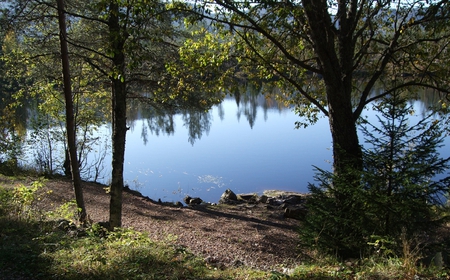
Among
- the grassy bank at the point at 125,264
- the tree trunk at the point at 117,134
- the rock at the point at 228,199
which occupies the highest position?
the tree trunk at the point at 117,134

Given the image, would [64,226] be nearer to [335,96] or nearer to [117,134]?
[117,134]

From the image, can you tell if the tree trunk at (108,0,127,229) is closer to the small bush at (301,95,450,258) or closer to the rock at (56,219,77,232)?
the rock at (56,219,77,232)

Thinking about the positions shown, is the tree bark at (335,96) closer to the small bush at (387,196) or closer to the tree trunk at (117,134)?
the small bush at (387,196)

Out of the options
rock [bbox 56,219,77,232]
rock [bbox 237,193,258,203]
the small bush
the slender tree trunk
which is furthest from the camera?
rock [bbox 237,193,258,203]

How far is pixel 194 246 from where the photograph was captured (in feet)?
25.4

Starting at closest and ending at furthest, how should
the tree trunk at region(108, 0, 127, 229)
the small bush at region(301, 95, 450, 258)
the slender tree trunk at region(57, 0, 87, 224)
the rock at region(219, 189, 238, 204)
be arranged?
the small bush at region(301, 95, 450, 258) < the slender tree trunk at region(57, 0, 87, 224) < the tree trunk at region(108, 0, 127, 229) < the rock at region(219, 189, 238, 204)

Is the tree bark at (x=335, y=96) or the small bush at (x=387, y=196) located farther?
the tree bark at (x=335, y=96)

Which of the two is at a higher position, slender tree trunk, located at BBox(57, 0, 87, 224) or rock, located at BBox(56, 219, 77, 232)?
slender tree trunk, located at BBox(57, 0, 87, 224)

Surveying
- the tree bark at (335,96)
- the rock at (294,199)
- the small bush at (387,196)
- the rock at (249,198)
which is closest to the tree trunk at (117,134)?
the tree bark at (335,96)

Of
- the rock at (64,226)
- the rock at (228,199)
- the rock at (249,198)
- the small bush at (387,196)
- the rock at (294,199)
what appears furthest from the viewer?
the rock at (249,198)

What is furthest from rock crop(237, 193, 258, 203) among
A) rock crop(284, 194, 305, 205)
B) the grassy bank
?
the grassy bank

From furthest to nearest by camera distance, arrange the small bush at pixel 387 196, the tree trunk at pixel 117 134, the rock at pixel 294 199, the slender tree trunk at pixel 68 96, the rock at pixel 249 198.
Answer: the rock at pixel 249 198 < the rock at pixel 294 199 < the tree trunk at pixel 117 134 < the slender tree trunk at pixel 68 96 < the small bush at pixel 387 196

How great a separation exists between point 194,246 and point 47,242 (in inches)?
136

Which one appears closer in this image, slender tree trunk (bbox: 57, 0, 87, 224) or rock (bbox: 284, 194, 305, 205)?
slender tree trunk (bbox: 57, 0, 87, 224)
